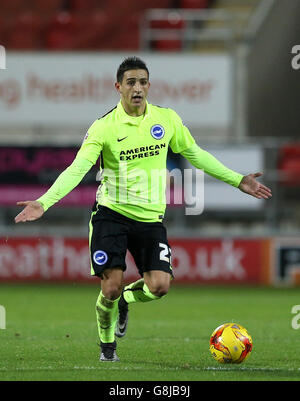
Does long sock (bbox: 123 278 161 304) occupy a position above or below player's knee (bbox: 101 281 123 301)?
below

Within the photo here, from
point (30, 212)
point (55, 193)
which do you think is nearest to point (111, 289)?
point (55, 193)

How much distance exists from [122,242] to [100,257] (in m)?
0.23

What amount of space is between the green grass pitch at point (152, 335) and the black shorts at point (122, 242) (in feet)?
2.67

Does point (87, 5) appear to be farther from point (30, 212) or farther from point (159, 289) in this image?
point (30, 212)

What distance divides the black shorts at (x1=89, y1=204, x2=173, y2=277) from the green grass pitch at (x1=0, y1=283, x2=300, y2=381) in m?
0.82

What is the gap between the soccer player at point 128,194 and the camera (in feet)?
26.6

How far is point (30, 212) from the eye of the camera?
24.2ft

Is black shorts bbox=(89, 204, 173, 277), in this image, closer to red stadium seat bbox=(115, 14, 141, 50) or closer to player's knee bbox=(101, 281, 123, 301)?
player's knee bbox=(101, 281, 123, 301)

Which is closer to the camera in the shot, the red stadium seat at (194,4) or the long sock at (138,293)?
the long sock at (138,293)

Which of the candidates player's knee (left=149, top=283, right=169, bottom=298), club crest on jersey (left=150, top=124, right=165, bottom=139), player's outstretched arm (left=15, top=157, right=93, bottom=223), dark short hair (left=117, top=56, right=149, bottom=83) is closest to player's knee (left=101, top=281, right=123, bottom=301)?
player's knee (left=149, top=283, right=169, bottom=298)

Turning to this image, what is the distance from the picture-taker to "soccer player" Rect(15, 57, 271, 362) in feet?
26.6

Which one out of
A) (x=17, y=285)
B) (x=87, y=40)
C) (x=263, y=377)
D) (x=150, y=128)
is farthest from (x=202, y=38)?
(x=263, y=377)

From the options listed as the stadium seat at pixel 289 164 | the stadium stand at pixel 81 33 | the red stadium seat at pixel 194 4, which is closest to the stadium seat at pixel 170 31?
the stadium stand at pixel 81 33

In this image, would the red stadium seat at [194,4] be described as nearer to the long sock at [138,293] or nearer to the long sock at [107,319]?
the long sock at [138,293]
